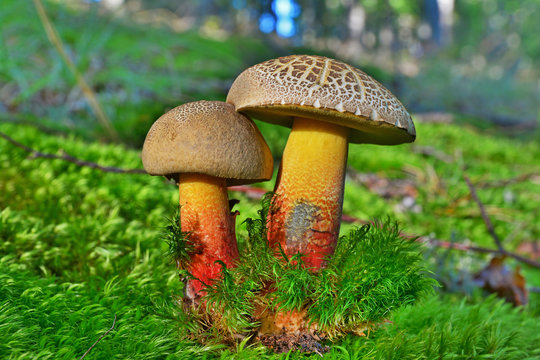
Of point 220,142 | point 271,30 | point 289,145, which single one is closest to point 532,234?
point 289,145

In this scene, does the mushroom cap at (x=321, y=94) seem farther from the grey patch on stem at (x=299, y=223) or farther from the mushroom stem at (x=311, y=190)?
the grey patch on stem at (x=299, y=223)

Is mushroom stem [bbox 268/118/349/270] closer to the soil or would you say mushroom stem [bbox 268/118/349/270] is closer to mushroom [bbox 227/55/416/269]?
mushroom [bbox 227/55/416/269]

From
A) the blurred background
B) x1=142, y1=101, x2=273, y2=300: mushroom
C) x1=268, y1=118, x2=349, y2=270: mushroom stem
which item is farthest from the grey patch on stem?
the blurred background

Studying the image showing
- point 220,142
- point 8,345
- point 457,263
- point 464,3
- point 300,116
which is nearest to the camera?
point 8,345

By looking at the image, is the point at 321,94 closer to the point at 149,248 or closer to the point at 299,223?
the point at 299,223

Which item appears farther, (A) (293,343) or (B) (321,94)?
(A) (293,343)

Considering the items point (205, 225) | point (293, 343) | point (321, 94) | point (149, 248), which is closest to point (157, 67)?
point (149, 248)

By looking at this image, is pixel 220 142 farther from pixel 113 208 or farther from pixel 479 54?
pixel 479 54
